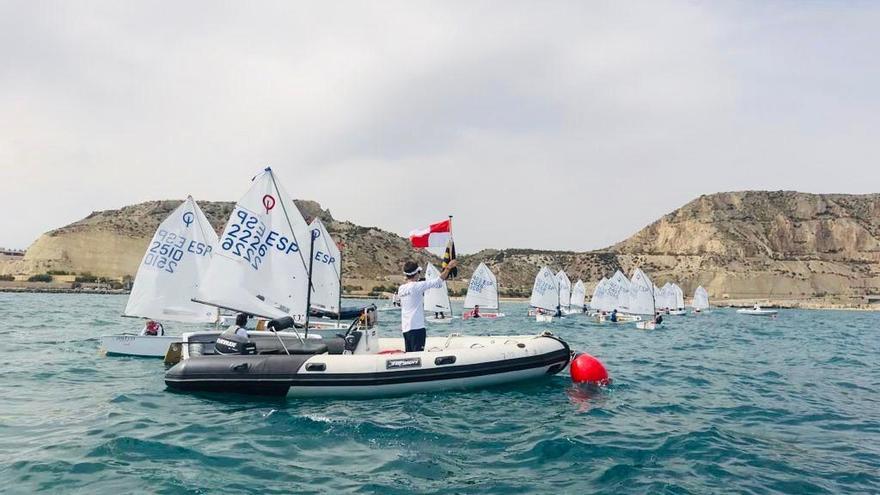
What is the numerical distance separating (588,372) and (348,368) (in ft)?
19.4

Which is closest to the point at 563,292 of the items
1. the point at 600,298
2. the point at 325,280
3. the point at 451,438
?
the point at 600,298

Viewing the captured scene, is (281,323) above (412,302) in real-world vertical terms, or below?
below

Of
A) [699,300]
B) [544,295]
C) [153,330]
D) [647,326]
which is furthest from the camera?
[699,300]

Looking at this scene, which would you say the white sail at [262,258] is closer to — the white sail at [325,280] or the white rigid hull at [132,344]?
the white sail at [325,280]

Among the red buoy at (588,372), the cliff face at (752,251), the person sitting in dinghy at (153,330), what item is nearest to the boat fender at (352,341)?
the red buoy at (588,372)

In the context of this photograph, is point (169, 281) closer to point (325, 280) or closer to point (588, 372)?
point (325, 280)

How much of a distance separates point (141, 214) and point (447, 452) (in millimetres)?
153677

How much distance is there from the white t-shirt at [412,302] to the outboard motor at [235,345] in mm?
3534

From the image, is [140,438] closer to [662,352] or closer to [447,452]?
[447,452]

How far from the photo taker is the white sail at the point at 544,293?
53625mm

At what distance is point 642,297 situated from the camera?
159ft

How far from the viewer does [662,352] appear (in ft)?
77.8

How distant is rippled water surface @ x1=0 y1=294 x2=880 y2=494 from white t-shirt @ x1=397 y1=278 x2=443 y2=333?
1.73m

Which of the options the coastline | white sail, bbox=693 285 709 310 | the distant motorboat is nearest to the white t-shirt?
the distant motorboat
